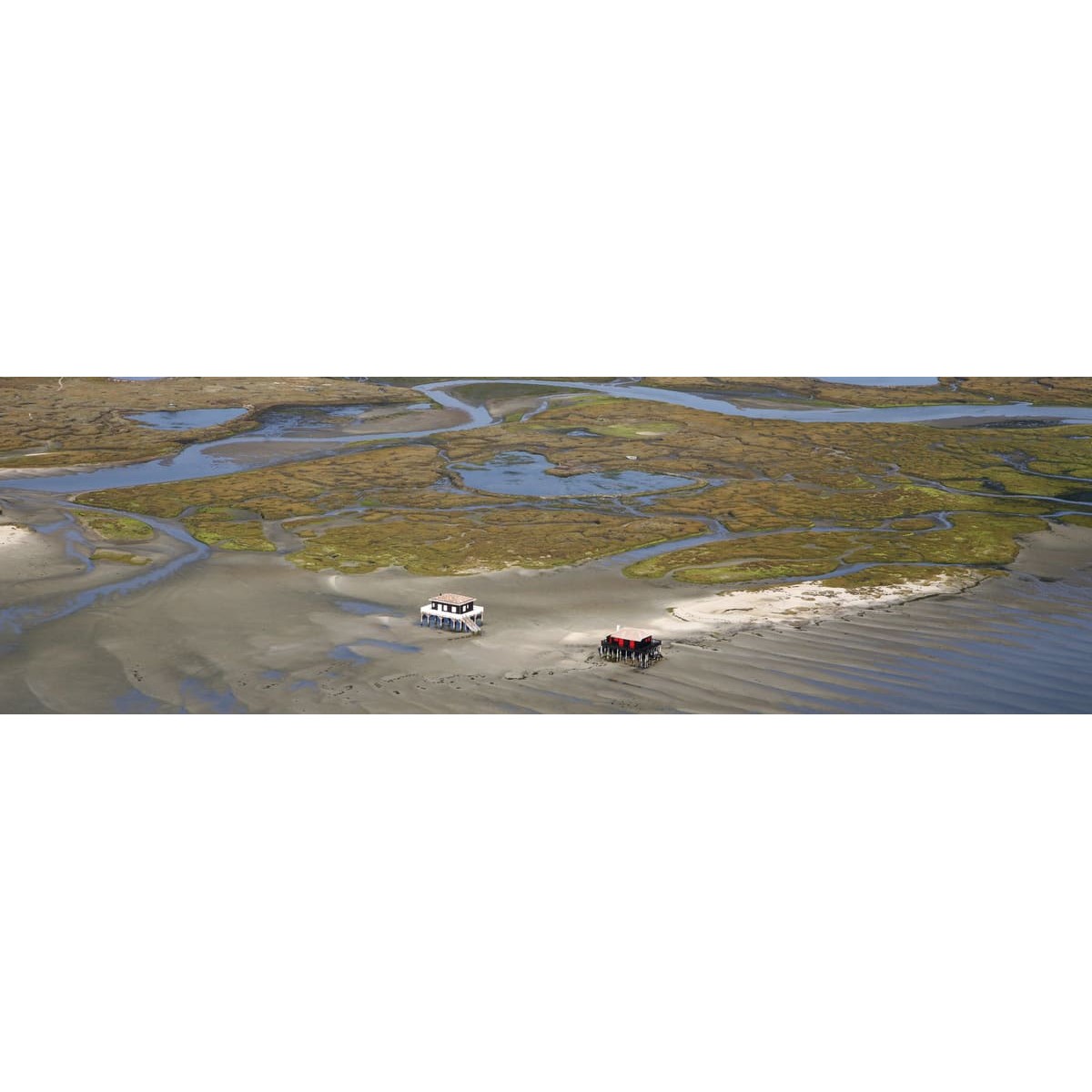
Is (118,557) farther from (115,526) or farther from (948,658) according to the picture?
(948,658)

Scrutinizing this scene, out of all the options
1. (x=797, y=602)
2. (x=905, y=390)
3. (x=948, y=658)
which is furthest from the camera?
(x=905, y=390)

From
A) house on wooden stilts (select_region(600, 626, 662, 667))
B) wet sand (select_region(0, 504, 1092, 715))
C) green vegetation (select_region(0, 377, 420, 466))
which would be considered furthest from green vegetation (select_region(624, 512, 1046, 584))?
green vegetation (select_region(0, 377, 420, 466))

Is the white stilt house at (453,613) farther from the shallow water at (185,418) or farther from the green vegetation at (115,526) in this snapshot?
the shallow water at (185,418)

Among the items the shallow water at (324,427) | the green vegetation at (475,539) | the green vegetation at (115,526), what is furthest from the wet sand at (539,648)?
the shallow water at (324,427)

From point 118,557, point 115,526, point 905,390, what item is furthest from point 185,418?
point 905,390

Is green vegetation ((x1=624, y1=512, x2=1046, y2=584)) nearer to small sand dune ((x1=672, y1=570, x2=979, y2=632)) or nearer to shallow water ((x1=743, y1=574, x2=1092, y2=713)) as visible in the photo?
small sand dune ((x1=672, y1=570, x2=979, y2=632))

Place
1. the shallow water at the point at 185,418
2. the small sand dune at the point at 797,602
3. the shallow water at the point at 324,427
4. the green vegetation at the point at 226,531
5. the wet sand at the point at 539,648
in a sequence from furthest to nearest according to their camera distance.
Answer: the shallow water at the point at 185,418
the shallow water at the point at 324,427
the green vegetation at the point at 226,531
the small sand dune at the point at 797,602
the wet sand at the point at 539,648
